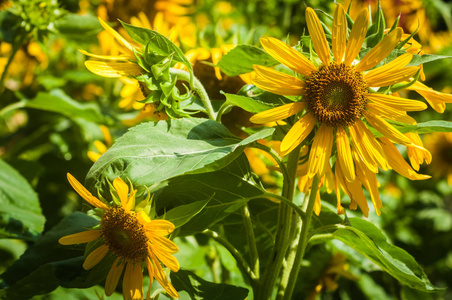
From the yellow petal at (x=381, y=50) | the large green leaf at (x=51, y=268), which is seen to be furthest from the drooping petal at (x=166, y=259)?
A: the yellow petal at (x=381, y=50)

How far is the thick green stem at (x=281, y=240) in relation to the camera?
66cm

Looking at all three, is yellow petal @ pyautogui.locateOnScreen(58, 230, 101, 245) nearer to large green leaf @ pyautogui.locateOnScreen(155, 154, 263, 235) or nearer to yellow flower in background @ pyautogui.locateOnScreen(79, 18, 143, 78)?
large green leaf @ pyautogui.locateOnScreen(155, 154, 263, 235)

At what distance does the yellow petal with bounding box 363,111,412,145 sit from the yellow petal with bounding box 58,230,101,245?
1.18 feet

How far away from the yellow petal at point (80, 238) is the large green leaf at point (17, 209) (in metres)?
0.20

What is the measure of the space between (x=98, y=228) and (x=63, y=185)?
2.82ft

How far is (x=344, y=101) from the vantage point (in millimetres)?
603

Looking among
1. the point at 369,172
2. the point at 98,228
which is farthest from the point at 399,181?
the point at 98,228

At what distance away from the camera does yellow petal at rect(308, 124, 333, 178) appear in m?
0.58

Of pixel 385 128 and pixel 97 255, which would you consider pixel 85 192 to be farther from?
pixel 385 128

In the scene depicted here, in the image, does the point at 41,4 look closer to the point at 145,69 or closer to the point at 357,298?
the point at 145,69

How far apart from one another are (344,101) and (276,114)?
0.09m

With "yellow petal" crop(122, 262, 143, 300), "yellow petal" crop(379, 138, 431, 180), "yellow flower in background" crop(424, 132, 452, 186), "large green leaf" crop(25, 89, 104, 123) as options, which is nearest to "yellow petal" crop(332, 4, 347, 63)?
"yellow petal" crop(379, 138, 431, 180)

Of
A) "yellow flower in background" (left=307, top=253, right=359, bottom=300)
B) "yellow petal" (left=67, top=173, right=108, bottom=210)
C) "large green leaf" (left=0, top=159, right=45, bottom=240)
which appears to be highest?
"yellow petal" (left=67, top=173, right=108, bottom=210)

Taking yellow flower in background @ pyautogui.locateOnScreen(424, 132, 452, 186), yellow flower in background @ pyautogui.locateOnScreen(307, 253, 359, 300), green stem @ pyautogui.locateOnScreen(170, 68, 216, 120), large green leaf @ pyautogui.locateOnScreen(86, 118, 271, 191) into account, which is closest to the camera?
large green leaf @ pyautogui.locateOnScreen(86, 118, 271, 191)
